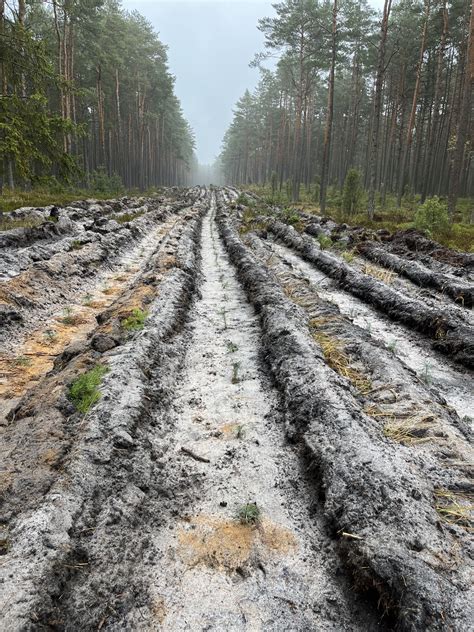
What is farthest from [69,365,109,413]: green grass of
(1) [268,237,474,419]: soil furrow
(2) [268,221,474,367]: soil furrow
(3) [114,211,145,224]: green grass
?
(3) [114,211,145,224]: green grass

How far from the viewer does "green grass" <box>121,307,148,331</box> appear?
17.0 ft

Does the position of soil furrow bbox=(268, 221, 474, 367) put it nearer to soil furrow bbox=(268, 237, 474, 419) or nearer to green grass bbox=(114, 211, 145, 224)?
soil furrow bbox=(268, 237, 474, 419)

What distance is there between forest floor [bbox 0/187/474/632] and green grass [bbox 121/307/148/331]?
0.10 feet

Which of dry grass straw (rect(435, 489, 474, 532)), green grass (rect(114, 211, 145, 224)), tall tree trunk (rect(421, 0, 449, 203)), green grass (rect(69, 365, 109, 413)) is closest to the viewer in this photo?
dry grass straw (rect(435, 489, 474, 532))

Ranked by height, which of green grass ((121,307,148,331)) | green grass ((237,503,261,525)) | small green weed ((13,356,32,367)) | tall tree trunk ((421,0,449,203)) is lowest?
green grass ((237,503,261,525))

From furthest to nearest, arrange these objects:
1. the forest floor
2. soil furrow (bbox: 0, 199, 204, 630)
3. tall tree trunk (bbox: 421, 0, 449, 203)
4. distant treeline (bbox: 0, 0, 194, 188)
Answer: tall tree trunk (bbox: 421, 0, 449, 203)
distant treeline (bbox: 0, 0, 194, 188)
the forest floor
soil furrow (bbox: 0, 199, 204, 630)

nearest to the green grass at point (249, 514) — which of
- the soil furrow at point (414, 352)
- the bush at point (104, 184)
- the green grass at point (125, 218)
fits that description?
the soil furrow at point (414, 352)

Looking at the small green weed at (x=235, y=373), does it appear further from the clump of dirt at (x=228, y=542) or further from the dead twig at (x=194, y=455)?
the clump of dirt at (x=228, y=542)

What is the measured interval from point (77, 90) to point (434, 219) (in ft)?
39.0

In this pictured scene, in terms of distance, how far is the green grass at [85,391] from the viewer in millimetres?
3433

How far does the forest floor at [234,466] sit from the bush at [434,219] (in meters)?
8.35

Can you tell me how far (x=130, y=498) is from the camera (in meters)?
2.67

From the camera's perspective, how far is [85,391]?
11.8ft

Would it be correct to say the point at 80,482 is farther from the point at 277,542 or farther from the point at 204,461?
the point at 277,542
